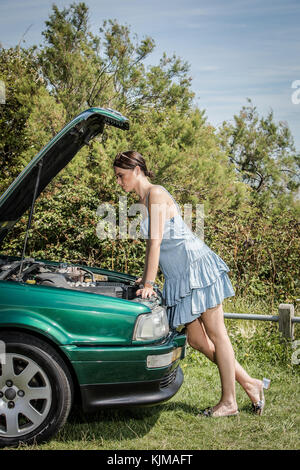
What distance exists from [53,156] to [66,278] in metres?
0.93

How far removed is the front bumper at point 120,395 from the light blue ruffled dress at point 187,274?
0.60 m

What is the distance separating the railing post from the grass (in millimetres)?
324

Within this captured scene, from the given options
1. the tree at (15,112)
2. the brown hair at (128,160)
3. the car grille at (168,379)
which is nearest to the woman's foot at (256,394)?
the car grille at (168,379)

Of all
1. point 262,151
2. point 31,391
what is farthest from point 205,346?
point 262,151

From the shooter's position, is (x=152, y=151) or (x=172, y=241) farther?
(x=152, y=151)

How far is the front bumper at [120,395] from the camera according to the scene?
112 inches

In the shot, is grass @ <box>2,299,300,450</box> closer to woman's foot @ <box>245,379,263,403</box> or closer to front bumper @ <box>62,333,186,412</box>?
woman's foot @ <box>245,379,263,403</box>

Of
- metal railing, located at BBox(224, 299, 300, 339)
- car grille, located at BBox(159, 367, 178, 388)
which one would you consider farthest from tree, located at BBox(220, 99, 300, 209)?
car grille, located at BBox(159, 367, 178, 388)

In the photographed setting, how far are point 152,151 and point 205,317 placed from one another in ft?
29.9


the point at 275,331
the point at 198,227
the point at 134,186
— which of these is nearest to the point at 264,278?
the point at 198,227

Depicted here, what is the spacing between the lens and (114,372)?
2.85 meters

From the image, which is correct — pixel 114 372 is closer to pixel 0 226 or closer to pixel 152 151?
pixel 0 226
